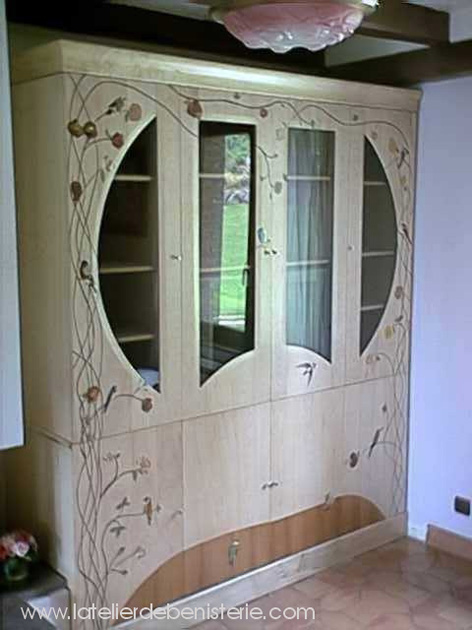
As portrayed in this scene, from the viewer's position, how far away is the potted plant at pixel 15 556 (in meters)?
2.85

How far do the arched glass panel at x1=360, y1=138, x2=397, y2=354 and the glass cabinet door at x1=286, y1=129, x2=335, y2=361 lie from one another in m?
0.24

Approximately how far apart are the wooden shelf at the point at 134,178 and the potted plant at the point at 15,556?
1.37m

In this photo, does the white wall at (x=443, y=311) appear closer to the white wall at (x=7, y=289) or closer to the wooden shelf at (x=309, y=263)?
the wooden shelf at (x=309, y=263)

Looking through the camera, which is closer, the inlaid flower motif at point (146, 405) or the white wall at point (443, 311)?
the inlaid flower motif at point (146, 405)

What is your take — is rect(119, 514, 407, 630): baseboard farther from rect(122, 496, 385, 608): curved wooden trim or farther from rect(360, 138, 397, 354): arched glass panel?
rect(360, 138, 397, 354): arched glass panel

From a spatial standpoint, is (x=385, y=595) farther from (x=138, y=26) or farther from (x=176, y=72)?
(x=138, y=26)

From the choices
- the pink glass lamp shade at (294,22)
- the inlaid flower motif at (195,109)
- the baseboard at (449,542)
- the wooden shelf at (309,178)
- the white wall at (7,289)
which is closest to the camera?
the pink glass lamp shade at (294,22)

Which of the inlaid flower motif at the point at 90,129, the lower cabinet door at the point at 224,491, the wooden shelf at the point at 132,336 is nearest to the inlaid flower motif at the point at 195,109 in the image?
the inlaid flower motif at the point at 90,129

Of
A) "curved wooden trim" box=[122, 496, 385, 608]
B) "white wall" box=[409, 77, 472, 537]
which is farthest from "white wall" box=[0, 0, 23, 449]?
"white wall" box=[409, 77, 472, 537]

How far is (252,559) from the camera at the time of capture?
3.40m

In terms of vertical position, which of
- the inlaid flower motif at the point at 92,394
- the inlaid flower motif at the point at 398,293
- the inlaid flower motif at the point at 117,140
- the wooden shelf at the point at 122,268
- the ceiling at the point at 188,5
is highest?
the ceiling at the point at 188,5

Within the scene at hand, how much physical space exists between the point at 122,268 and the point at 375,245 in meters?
1.38

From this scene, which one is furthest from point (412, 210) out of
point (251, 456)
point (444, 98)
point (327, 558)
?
point (327, 558)

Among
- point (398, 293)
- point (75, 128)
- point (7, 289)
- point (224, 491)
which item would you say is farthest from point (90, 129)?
point (398, 293)
